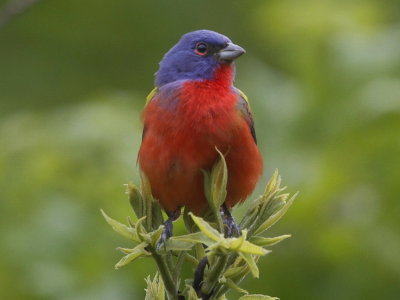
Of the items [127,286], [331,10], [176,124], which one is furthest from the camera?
[331,10]

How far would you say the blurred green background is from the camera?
4.77 m

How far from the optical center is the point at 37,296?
15.4ft

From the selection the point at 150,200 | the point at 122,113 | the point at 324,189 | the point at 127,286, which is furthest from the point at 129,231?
the point at 122,113

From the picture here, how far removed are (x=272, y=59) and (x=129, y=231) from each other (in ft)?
17.9

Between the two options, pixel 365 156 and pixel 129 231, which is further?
pixel 365 156

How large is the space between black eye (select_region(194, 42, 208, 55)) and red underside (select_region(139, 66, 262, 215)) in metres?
0.66

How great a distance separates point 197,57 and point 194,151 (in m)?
1.05

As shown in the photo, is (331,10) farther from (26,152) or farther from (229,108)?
(229,108)

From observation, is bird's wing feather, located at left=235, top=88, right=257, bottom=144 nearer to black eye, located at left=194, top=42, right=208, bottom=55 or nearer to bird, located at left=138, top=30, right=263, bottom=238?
bird, located at left=138, top=30, right=263, bottom=238

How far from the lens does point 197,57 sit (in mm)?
4363

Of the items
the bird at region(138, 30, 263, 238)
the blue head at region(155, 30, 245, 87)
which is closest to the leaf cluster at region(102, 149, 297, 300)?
the bird at region(138, 30, 263, 238)

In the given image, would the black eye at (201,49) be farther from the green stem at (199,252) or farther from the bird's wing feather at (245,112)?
the green stem at (199,252)

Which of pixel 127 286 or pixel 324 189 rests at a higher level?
pixel 324 189

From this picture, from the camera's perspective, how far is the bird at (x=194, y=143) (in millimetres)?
3422
